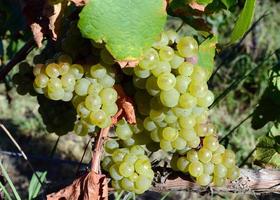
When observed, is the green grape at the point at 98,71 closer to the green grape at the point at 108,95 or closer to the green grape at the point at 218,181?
the green grape at the point at 108,95

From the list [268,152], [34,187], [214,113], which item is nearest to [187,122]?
[268,152]

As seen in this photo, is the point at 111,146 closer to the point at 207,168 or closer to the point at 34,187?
the point at 207,168

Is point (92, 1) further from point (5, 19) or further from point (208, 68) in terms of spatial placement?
point (5, 19)

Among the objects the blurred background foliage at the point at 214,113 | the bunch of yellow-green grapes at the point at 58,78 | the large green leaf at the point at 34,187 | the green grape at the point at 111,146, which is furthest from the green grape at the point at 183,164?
the blurred background foliage at the point at 214,113

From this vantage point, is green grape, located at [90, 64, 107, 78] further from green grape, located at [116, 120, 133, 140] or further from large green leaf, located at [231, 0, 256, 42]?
large green leaf, located at [231, 0, 256, 42]

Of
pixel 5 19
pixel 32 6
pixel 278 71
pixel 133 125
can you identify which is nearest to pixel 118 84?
pixel 133 125

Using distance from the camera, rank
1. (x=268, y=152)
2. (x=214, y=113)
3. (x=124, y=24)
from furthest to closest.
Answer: (x=214, y=113) → (x=268, y=152) → (x=124, y=24)

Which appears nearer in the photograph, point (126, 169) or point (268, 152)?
point (126, 169)
